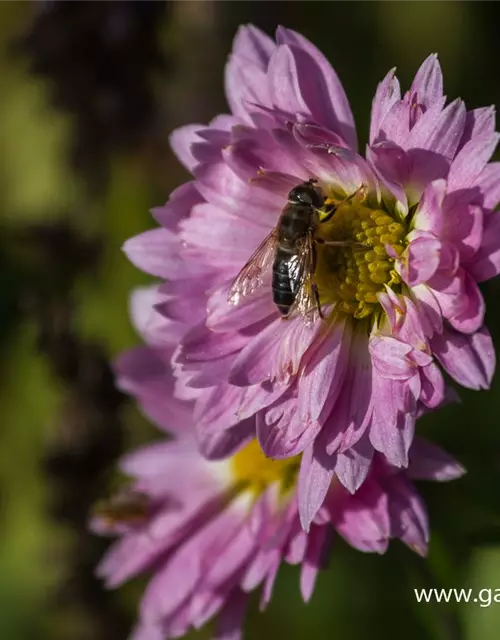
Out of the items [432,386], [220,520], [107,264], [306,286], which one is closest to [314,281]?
[306,286]

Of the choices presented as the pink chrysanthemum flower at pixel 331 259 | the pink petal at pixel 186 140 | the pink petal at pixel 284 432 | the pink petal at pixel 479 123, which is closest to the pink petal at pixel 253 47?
the pink chrysanthemum flower at pixel 331 259

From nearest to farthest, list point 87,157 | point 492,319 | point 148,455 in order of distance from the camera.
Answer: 1. point 492,319
2. point 148,455
3. point 87,157

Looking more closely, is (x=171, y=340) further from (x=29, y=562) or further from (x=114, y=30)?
(x=29, y=562)

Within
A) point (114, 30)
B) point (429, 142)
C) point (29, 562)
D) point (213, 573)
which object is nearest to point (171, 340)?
point (213, 573)

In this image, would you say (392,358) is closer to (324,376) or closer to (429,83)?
(324,376)

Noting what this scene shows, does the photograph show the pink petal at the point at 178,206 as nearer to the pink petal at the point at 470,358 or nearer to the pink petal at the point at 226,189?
the pink petal at the point at 226,189

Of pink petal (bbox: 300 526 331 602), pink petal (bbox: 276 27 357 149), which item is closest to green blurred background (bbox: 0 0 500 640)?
pink petal (bbox: 300 526 331 602)
